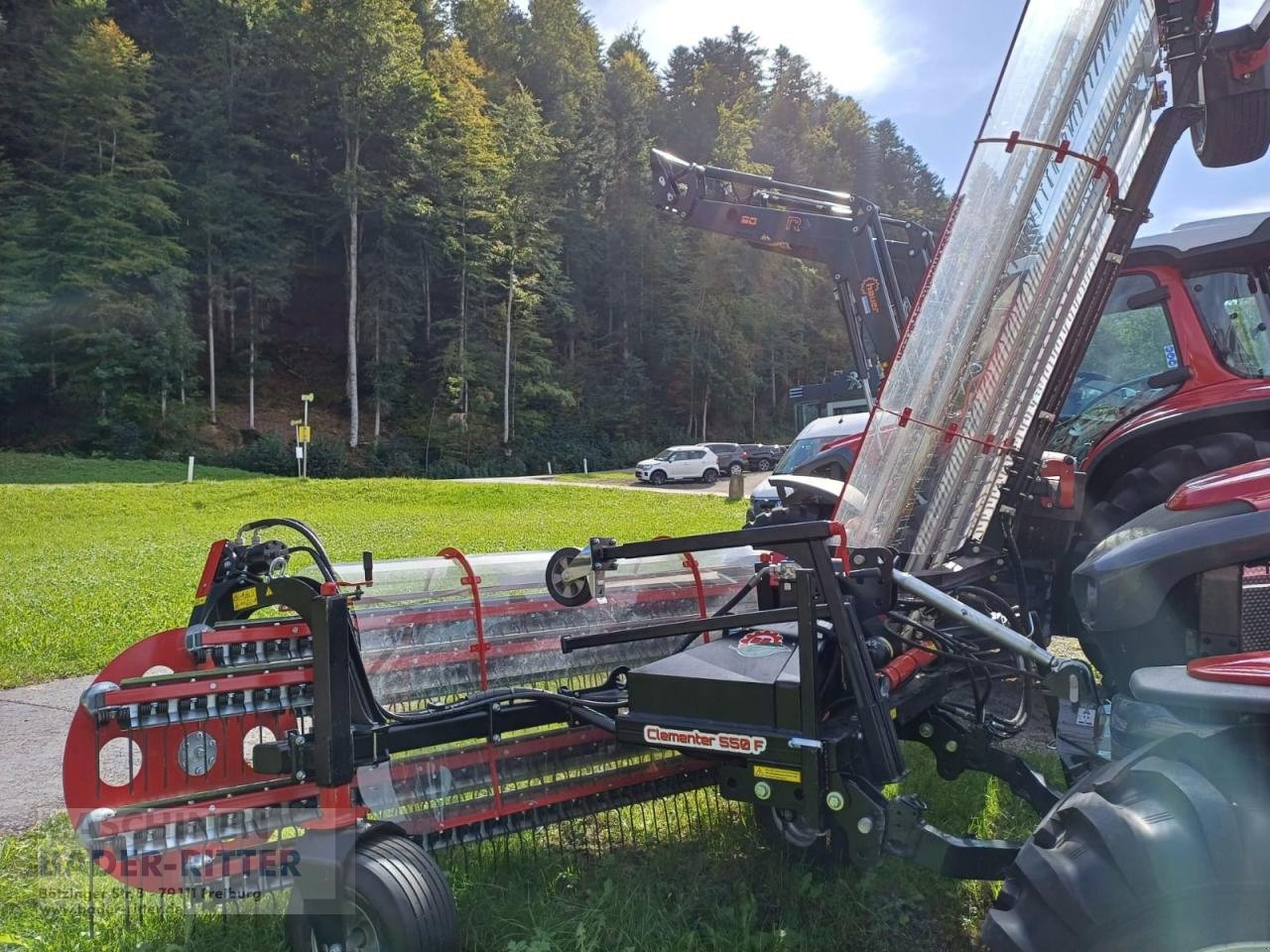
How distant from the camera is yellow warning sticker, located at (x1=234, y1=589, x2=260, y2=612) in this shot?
3346 millimetres

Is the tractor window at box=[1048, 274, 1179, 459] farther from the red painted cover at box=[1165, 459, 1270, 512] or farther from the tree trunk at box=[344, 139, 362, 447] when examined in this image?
the tree trunk at box=[344, 139, 362, 447]

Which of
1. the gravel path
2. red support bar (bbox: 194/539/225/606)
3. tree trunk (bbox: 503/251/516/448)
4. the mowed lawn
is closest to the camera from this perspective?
red support bar (bbox: 194/539/225/606)

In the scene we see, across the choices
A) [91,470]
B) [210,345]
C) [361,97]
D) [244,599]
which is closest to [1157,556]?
[244,599]

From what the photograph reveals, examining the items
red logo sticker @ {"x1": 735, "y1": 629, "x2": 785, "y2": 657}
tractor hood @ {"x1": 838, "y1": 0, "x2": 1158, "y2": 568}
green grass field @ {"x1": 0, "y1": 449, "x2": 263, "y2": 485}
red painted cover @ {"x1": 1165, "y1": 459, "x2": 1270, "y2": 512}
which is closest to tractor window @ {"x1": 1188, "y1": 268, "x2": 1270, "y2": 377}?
tractor hood @ {"x1": 838, "y1": 0, "x2": 1158, "y2": 568}

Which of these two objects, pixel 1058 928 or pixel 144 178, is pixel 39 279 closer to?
pixel 144 178

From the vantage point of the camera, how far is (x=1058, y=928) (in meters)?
1.83

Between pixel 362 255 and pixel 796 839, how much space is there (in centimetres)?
4342

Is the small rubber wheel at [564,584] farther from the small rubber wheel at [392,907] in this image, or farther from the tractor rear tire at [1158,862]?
the tractor rear tire at [1158,862]

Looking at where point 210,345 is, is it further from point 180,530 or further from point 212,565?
point 212,565

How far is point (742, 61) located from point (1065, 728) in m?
73.7

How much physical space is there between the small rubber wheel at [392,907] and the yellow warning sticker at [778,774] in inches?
37.5

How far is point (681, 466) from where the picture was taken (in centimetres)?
3484

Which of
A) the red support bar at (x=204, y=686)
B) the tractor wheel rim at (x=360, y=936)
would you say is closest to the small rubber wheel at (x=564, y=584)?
the red support bar at (x=204, y=686)

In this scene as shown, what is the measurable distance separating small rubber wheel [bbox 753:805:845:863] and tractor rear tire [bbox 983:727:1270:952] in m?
1.32
